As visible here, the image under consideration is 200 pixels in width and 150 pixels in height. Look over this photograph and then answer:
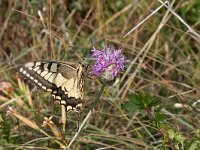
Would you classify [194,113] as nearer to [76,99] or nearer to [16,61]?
[76,99]

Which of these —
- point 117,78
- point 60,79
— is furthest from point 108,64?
point 117,78

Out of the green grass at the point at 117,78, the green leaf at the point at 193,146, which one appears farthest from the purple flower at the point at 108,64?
the green leaf at the point at 193,146

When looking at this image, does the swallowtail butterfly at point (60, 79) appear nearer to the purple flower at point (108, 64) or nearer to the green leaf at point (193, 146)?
the purple flower at point (108, 64)

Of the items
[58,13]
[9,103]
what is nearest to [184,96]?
[9,103]

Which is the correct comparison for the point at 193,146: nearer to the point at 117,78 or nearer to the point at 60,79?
the point at 60,79

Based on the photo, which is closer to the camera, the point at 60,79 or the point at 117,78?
the point at 60,79
